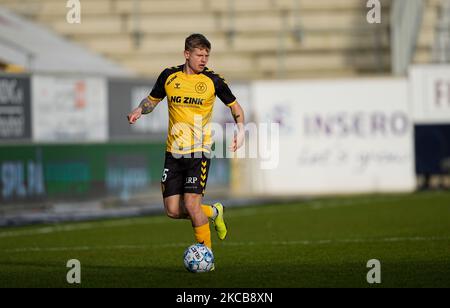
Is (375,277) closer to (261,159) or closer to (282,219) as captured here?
(282,219)

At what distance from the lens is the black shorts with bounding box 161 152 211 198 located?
34.3 feet

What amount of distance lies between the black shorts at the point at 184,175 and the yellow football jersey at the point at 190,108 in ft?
0.31

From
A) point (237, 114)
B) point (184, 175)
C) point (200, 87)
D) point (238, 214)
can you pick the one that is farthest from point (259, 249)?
point (238, 214)

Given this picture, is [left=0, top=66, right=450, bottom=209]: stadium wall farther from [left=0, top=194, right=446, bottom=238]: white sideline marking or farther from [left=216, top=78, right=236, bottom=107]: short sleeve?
[left=216, top=78, right=236, bottom=107]: short sleeve

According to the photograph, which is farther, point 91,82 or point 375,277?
point 91,82

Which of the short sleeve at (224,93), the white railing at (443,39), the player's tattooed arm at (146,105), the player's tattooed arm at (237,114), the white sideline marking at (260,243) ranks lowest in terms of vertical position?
the white sideline marking at (260,243)

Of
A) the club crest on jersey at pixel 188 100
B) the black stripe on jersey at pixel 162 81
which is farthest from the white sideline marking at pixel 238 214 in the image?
the club crest on jersey at pixel 188 100

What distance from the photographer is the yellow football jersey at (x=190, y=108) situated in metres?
10.5

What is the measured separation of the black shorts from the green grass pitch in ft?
2.45

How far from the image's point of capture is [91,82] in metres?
21.0

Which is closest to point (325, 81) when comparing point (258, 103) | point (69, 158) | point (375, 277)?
point (258, 103)

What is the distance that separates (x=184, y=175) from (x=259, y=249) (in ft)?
7.82

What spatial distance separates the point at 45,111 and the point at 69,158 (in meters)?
0.99

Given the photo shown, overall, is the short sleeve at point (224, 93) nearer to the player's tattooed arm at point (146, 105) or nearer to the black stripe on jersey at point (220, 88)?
the black stripe on jersey at point (220, 88)
